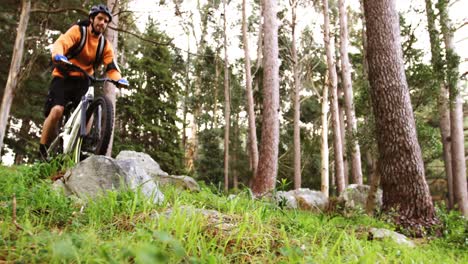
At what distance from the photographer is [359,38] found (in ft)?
73.2

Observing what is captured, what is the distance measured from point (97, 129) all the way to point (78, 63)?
1.08 meters

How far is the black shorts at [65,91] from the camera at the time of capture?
414 cm

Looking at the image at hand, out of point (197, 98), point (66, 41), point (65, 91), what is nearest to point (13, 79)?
point (65, 91)

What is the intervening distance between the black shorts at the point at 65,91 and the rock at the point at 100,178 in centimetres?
131

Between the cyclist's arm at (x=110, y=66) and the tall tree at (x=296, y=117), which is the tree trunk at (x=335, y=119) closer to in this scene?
the tall tree at (x=296, y=117)

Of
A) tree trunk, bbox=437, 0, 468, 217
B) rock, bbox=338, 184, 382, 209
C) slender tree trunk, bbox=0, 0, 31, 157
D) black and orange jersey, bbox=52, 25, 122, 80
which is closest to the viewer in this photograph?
black and orange jersey, bbox=52, 25, 122, 80

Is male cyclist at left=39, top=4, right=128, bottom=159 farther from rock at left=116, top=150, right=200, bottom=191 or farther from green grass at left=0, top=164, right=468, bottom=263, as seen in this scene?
rock at left=116, top=150, right=200, bottom=191

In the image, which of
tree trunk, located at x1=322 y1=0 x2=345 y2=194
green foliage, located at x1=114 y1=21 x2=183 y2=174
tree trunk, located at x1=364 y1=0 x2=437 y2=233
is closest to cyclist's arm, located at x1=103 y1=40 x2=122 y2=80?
tree trunk, located at x1=364 y1=0 x2=437 y2=233

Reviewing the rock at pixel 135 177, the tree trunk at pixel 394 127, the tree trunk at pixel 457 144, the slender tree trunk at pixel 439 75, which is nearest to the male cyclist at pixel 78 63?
the rock at pixel 135 177

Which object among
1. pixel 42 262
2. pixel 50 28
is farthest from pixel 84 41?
pixel 50 28

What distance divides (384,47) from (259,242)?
6174 mm

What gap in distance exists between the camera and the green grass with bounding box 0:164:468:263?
1527 mm

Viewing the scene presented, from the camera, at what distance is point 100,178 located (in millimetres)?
3115

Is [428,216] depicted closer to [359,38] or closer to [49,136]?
[49,136]
